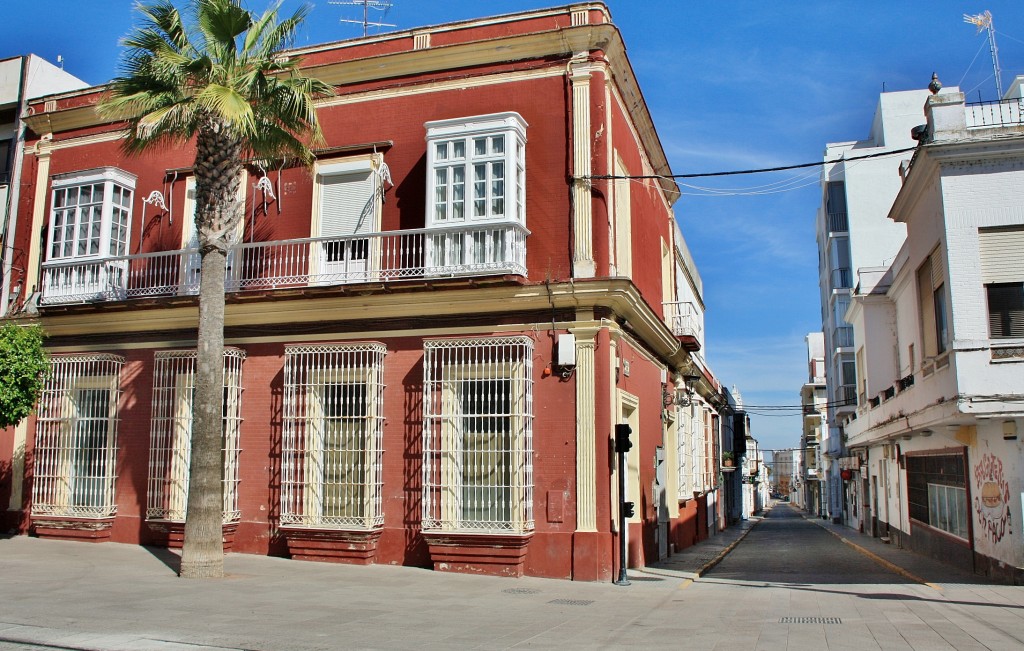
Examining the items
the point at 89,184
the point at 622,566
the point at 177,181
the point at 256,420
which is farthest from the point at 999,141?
the point at 89,184

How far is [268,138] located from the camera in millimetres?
13133

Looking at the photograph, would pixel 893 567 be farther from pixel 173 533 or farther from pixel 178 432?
pixel 178 432

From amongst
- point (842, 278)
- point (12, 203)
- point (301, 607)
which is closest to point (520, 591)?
point (301, 607)

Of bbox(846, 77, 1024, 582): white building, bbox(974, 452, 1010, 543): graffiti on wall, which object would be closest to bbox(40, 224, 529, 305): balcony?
bbox(846, 77, 1024, 582): white building

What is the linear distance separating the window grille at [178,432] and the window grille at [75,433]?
1.18m

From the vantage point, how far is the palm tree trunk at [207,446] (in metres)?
11.8

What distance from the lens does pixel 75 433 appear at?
16328mm

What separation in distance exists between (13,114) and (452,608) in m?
16.2

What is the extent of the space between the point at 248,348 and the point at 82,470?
4.25 meters

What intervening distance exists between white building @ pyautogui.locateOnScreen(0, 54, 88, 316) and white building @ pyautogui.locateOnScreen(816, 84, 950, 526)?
1300 inches

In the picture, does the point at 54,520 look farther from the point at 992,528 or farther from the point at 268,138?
the point at 992,528

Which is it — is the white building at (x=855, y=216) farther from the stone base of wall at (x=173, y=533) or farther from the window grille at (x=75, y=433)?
the window grille at (x=75, y=433)

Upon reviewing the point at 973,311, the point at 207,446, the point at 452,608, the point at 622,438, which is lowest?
the point at 452,608

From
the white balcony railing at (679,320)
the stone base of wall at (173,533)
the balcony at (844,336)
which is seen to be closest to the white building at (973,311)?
the white balcony railing at (679,320)
